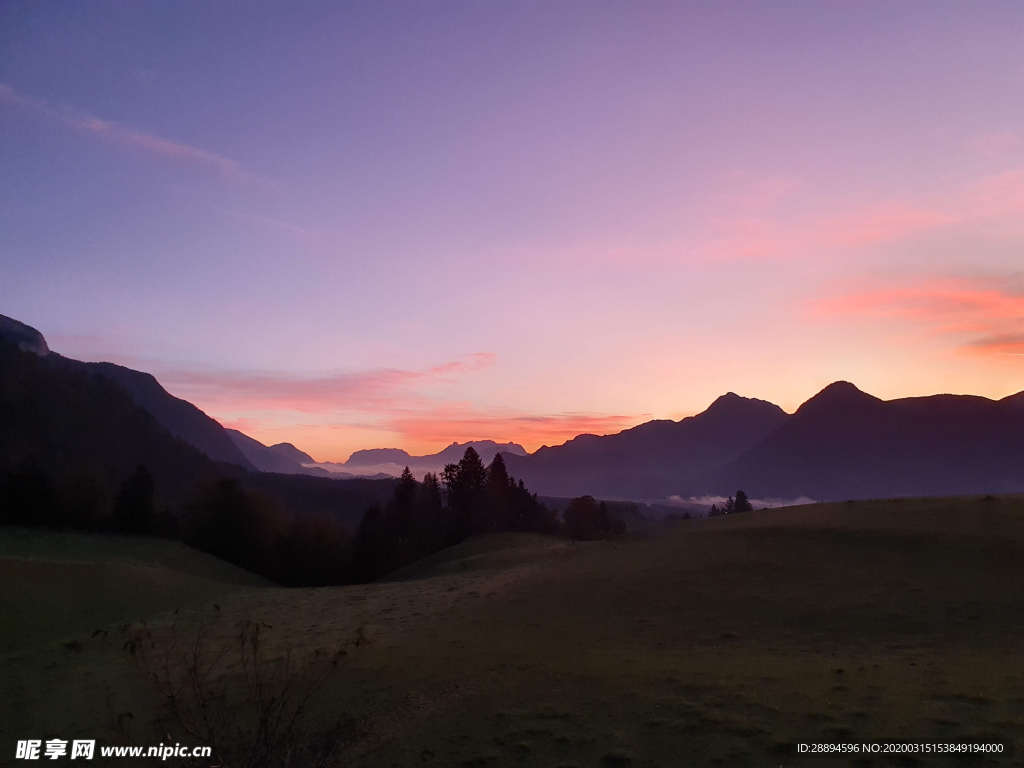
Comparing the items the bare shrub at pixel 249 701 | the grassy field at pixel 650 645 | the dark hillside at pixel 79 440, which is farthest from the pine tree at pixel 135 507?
the bare shrub at pixel 249 701

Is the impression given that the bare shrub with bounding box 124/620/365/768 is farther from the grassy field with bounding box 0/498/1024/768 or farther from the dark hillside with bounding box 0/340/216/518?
the dark hillside with bounding box 0/340/216/518

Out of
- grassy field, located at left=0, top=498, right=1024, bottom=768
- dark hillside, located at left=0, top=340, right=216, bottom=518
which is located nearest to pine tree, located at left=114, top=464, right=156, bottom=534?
dark hillside, located at left=0, top=340, right=216, bottom=518

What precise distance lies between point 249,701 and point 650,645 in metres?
7.78

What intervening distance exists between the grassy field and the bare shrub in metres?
0.51

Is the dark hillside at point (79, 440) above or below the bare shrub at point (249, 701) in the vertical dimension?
above

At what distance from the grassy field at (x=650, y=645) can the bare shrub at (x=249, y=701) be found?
0.51m

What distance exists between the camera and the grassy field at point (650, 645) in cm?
786

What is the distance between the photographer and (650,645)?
1248 centimetres

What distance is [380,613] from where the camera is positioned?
64.1ft

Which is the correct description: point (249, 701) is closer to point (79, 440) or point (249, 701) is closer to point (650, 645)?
point (650, 645)

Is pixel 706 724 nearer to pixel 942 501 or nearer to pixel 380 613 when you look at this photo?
pixel 380 613

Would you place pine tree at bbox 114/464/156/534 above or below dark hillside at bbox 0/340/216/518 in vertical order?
below

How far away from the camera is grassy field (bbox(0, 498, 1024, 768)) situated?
7859mm

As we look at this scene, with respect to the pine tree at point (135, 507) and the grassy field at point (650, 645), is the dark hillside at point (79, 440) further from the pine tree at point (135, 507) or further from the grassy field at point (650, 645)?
the grassy field at point (650, 645)
